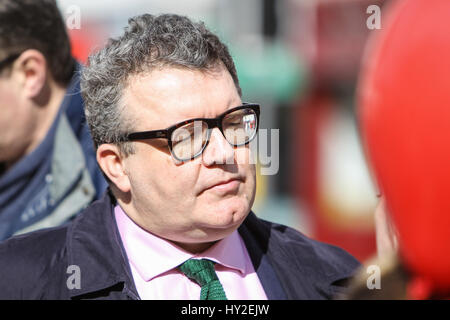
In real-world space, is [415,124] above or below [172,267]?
above

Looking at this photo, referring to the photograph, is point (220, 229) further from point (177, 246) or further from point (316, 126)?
point (316, 126)

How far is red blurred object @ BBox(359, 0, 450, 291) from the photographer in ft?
2.90

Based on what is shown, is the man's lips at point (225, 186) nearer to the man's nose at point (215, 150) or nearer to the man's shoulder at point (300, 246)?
the man's nose at point (215, 150)

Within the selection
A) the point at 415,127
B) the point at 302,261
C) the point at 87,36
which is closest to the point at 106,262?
the point at 302,261

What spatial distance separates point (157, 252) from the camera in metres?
2.00

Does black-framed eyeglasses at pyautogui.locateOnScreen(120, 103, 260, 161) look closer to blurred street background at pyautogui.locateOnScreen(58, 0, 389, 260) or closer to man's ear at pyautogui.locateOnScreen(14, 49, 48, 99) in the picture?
man's ear at pyautogui.locateOnScreen(14, 49, 48, 99)

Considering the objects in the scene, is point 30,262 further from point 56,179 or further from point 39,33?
point 39,33

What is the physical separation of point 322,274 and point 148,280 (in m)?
0.59

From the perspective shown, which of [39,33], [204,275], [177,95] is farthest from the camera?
[39,33]

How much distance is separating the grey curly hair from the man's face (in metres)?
0.04

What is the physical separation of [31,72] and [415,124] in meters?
2.21

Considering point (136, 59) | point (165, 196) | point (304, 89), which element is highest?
point (136, 59)

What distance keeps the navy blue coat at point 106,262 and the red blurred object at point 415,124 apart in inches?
43.4
